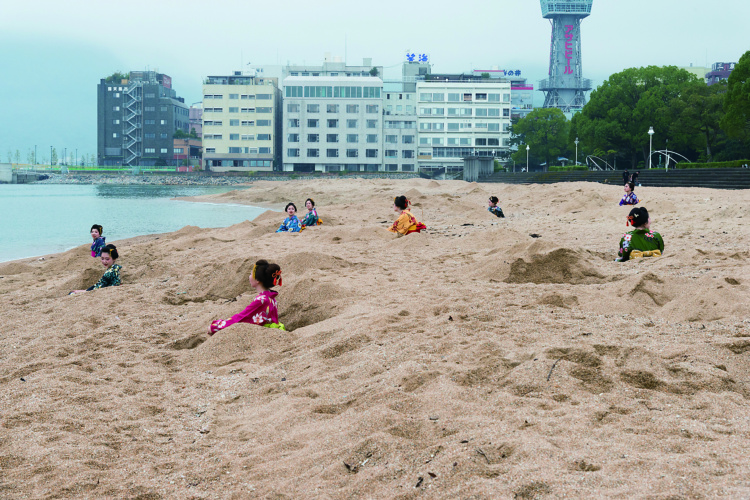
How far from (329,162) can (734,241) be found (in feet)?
273

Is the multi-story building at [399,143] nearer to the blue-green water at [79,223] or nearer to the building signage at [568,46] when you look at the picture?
the blue-green water at [79,223]

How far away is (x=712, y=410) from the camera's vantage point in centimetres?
355

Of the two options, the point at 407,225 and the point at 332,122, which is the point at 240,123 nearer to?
the point at 332,122

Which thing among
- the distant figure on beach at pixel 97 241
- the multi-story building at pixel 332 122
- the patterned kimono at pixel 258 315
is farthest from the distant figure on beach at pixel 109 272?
the multi-story building at pixel 332 122

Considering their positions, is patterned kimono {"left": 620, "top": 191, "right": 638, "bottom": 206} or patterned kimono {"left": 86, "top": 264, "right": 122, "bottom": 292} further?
patterned kimono {"left": 620, "top": 191, "right": 638, "bottom": 206}

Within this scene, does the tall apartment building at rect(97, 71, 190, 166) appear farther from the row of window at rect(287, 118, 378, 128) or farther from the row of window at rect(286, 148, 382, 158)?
the row of window at rect(287, 118, 378, 128)

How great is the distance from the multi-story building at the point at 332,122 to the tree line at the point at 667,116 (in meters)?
33.3

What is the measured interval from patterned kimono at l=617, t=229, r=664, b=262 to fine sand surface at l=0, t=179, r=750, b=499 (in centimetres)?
35

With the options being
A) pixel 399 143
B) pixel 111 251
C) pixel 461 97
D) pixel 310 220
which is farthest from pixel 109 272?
pixel 461 97

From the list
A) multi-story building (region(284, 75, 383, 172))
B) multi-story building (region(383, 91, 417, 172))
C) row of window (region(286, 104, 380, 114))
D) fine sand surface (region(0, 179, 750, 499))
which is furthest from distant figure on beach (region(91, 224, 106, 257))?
multi-story building (region(383, 91, 417, 172))

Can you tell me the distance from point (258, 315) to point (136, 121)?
126515mm

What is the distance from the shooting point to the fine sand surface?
304 cm

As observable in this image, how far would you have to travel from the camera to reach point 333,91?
90562mm

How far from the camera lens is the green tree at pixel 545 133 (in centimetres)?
8194
